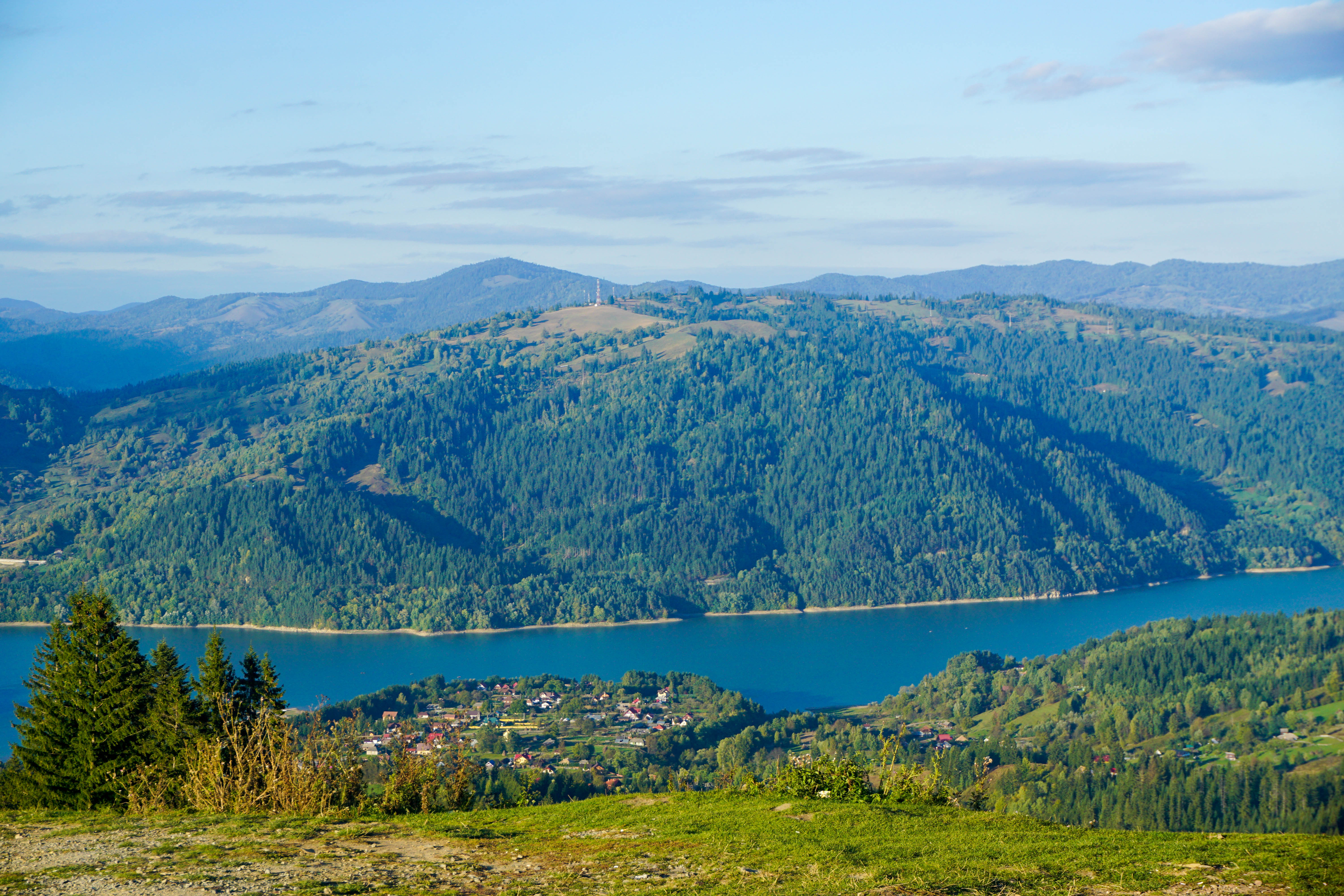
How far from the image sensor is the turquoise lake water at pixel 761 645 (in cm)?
Answer: 10406

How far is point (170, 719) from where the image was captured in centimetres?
2389

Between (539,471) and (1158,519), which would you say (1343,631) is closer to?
(1158,519)

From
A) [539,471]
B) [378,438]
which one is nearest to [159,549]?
[378,438]

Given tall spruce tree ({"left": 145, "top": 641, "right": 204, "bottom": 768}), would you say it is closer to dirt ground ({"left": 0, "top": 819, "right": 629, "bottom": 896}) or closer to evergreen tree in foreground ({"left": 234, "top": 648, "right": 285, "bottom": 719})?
evergreen tree in foreground ({"left": 234, "top": 648, "right": 285, "bottom": 719})

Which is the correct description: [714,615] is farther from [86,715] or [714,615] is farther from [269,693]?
[86,715]

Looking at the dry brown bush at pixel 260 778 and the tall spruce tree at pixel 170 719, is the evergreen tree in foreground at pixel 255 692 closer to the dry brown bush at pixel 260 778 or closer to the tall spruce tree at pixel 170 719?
the tall spruce tree at pixel 170 719

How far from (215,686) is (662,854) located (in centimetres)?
1342

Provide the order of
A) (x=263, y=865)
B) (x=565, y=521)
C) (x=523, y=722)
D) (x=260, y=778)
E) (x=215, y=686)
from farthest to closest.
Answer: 1. (x=565, y=521)
2. (x=523, y=722)
3. (x=215, y=686)
4. (x=260, y=778)
5. (x=263, y=865)

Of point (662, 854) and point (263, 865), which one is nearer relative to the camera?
point (662, 854)

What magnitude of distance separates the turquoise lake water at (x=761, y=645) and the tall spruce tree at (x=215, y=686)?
68854 millimetres

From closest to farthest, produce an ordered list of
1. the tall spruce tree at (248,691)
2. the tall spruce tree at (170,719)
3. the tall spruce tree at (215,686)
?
the tall spruce tree at (170,719) < the tall spruce tree at (215,686) < the tall spruce tree at (248,691)

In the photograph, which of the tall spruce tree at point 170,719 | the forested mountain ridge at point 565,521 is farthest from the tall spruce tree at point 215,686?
the forested mountain ridge at point 565,521

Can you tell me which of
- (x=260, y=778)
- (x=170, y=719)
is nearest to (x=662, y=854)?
(x=260, y=778)

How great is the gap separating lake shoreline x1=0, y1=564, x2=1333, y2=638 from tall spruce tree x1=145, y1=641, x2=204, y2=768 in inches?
3869
